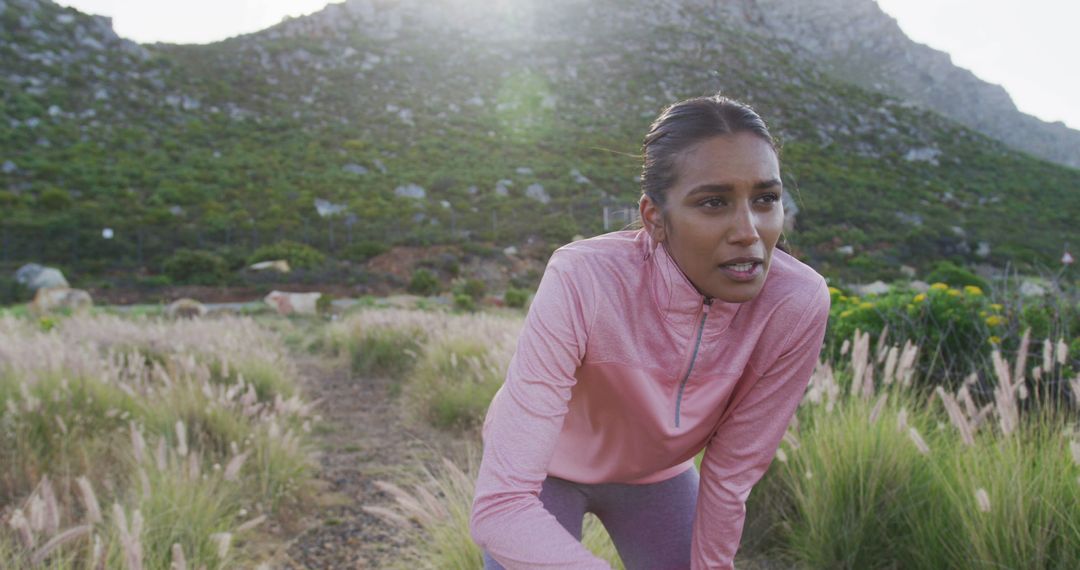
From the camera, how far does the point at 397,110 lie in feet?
133

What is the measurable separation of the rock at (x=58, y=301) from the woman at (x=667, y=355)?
549 inches

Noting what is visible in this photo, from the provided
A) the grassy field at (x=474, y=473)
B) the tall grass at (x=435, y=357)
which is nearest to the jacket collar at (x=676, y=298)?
the grassy field at (x=474, y=473)

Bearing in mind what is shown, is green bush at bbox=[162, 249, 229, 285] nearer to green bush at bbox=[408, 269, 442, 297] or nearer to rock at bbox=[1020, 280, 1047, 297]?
green bush at bbox=[408, 269, 442, 297]

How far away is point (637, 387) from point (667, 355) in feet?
0.34

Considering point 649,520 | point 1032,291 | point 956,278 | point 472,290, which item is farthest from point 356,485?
point 956,278

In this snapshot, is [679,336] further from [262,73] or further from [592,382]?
[262,73]

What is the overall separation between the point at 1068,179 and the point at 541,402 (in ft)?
161

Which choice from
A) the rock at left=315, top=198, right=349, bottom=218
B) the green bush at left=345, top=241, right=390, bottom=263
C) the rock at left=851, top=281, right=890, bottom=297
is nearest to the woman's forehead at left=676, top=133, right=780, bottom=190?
the rock at left=851, top=281, right=890, bottom=297

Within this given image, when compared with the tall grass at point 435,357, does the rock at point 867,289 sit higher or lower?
lower

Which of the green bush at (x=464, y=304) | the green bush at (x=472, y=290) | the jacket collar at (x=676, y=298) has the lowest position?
the green bush at (x=472, y=290)

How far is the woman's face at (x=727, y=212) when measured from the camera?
1.44 m

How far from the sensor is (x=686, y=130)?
1474mm

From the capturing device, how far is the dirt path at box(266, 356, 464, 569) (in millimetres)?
3477

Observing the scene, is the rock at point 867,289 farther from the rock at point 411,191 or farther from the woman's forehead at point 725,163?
the rock at point 411,191
